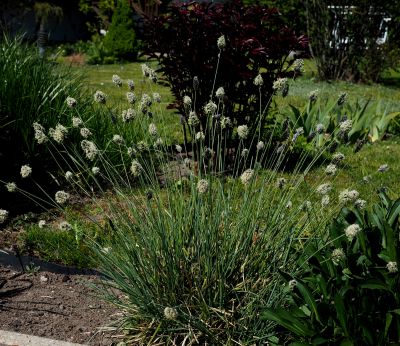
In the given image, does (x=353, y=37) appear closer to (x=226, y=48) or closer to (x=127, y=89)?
(x=127, y=89)

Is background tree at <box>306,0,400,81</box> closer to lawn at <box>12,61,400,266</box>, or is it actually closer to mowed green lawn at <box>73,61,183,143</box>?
lawn at <box>12,61,400,266</box>

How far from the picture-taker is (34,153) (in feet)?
17.0

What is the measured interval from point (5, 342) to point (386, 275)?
184cm

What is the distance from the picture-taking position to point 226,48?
17.7 feet

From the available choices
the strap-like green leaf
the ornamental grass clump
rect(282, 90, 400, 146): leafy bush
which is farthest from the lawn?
the strap-like green leaf

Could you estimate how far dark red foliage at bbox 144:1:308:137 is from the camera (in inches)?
212

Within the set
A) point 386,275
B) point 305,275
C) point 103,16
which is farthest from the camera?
point 103,16

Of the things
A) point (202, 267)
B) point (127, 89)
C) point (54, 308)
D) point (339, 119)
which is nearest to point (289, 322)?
point (202, 267)

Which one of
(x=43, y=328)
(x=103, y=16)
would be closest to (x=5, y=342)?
(x=43, y=328)

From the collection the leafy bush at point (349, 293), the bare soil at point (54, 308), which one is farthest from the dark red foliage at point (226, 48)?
the leafy bush at point (349, 293)

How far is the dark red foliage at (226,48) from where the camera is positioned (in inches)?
212

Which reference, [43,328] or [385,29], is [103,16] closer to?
[385,29]

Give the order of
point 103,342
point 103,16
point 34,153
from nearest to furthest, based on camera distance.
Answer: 1. point 103,342
2. point 34,153
3. point 103,16

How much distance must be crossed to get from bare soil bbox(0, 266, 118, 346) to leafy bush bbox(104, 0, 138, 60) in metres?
15.4
